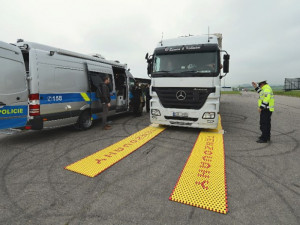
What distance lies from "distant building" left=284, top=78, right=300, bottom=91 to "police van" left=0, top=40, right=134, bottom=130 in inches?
1789

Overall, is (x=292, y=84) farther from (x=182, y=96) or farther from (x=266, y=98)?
(x=182, y=96)

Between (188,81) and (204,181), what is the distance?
335 cm

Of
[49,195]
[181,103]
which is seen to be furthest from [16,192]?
[181,103]

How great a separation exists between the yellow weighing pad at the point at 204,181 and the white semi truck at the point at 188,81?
130cm

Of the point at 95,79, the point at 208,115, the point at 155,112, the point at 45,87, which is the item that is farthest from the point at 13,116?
the point at 208,115

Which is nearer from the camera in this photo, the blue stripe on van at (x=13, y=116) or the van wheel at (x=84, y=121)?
the blue stripe on van at (x=13, y=116)

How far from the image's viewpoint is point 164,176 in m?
3.14

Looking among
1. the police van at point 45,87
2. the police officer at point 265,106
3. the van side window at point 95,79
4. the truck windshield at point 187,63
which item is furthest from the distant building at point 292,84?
the police van at point 45,87

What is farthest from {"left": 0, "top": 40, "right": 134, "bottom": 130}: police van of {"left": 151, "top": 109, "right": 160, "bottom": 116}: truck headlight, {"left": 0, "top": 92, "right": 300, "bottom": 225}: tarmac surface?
{"left": 151, "top": 109, "right": 160, "bottom": 116}: truck headlight

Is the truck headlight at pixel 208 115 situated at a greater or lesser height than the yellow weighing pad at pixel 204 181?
greater

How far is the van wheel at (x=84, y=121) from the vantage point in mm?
6223

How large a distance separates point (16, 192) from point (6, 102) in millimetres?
2660

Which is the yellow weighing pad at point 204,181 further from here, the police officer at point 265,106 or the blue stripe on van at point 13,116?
the blue stripe on van at point 13,116

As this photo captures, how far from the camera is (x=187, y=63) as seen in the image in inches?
225
